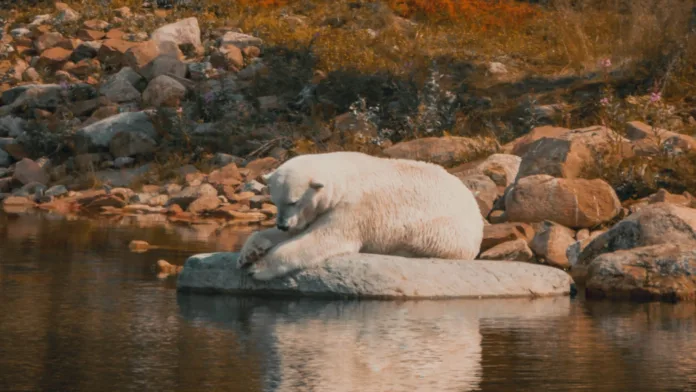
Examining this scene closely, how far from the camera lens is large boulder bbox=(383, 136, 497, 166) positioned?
21.9 meters

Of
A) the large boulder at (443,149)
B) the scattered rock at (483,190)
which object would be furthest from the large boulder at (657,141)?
the large boulder at (443,149)

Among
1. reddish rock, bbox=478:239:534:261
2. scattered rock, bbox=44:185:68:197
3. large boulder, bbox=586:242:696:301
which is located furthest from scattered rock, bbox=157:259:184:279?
scattered rock, bbox=44:185:68:197

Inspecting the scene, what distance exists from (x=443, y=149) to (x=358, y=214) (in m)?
9.25

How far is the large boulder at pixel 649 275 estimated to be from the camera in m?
13.2

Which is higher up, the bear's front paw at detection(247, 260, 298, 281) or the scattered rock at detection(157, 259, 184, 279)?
the scattered rock at detection(157, 259, 184, 279)

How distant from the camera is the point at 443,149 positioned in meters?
22.1

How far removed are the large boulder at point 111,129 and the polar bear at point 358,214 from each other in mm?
14160

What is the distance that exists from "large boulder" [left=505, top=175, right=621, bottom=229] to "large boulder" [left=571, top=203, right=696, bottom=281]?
6.29 feet

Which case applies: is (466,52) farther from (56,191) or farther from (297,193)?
(297,193)

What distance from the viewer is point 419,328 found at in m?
11.1

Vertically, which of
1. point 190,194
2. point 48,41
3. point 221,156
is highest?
point 48,41

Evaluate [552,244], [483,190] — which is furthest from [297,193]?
[483,190]

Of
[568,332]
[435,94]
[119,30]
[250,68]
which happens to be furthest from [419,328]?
[119,30]

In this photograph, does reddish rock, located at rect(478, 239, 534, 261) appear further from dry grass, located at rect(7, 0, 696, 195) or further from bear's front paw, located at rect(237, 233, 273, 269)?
dry grass, located at rect(7, 0, 696, 195)
